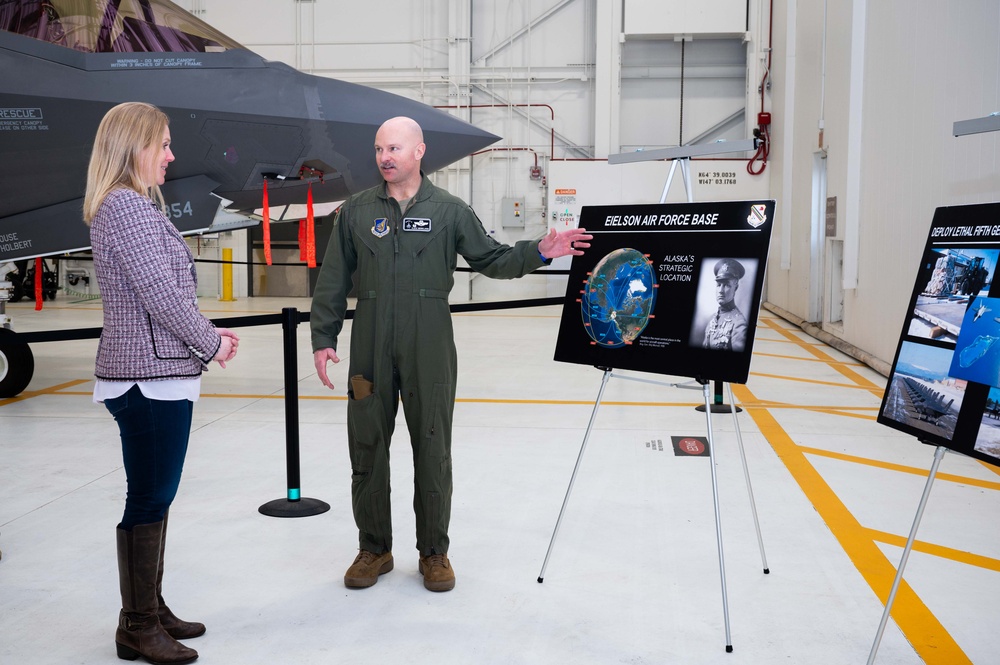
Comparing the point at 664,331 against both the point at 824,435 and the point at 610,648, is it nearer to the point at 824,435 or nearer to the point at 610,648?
the point at 610,648

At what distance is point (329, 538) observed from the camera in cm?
388

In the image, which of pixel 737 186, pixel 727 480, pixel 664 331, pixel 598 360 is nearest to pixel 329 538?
pixel 598 360

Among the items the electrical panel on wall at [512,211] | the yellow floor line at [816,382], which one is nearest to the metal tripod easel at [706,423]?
the yellow floor line at [816,382]

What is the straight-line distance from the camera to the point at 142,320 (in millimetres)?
2523

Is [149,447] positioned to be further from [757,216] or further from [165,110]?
[165,110]

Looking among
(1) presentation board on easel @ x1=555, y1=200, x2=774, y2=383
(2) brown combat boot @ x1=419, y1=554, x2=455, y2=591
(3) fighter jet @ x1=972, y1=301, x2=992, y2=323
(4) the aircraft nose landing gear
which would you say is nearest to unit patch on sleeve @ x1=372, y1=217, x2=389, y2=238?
(1) presentation board on easel @ x1=555, y1=200, x2=774, y2=383

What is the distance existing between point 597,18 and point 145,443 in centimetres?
1536

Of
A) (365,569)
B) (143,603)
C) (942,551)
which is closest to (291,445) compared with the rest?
(365,569)

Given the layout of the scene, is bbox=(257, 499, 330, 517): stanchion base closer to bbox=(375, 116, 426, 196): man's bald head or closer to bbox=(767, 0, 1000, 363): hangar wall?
bbox=(375, 116, 426, 196): man's bald head

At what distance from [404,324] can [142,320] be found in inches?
37.9

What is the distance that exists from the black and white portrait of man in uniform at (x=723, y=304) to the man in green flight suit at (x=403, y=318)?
495 millimetres

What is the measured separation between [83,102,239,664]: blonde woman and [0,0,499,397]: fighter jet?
3.87 meters

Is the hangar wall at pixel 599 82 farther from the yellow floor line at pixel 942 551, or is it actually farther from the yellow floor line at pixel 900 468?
the yellow floor line at pixel 942 551

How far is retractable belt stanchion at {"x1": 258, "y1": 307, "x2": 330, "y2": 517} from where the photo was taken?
4.22 m
